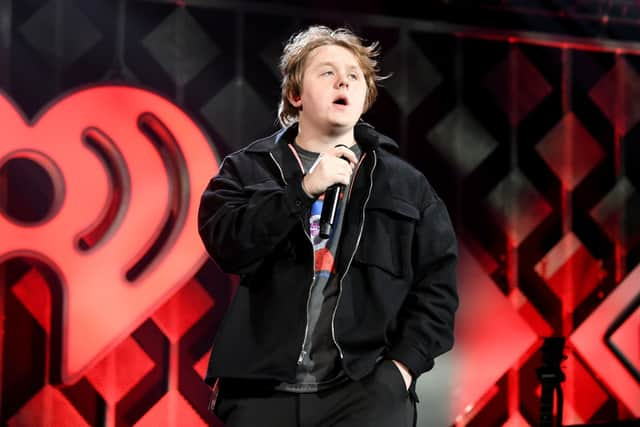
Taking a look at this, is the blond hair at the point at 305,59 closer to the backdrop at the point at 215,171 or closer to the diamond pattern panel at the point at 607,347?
the backdrop at the point at 215,171

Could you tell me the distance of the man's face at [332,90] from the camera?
72.7 inches

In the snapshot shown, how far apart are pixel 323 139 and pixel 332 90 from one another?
0.11 m

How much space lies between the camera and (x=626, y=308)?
3.98 m

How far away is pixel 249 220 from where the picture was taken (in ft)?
5.57

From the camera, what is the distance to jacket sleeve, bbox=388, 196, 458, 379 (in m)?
1.82

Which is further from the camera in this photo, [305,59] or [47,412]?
[47,412]

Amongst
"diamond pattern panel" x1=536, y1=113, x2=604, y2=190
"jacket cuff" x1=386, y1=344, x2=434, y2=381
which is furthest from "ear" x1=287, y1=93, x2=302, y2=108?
"diamond pattern panel" x1=536, y1=113, x2=604, y2=190

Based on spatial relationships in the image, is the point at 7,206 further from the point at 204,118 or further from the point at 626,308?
the point at 626,308

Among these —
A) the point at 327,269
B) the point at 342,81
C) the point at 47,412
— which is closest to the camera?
the point at 327,269

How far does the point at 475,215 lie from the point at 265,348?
2285 mm

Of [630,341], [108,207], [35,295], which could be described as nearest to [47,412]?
[35,295]

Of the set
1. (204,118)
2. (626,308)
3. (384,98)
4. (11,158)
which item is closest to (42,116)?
(11,158)

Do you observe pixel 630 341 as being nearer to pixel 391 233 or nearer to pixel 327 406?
pixel 391 233

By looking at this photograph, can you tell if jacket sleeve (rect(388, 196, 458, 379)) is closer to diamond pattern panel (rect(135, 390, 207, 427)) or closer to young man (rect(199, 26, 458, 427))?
young man (rect(199, 26, 458, 427))
